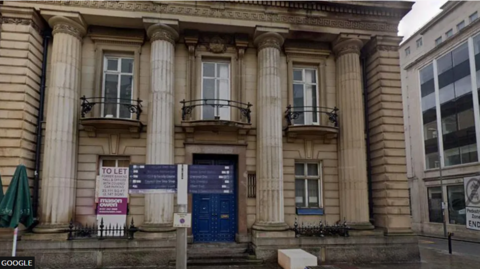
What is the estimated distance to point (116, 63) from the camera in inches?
543

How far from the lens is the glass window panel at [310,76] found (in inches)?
589

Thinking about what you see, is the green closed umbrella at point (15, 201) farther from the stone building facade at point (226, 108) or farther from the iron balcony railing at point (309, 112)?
the iron balcony railing at point (309, 112)

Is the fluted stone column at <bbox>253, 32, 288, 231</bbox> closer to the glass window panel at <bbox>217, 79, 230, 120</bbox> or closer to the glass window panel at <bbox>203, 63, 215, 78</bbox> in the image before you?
the glass window panel at <bbox>217, 79, 230, 120</bbox>

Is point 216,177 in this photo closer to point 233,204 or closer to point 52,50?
point 233,204

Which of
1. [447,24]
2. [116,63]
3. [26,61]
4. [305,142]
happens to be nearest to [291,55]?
[305,142]

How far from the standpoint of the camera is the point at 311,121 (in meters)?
14.6

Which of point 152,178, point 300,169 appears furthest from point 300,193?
point 152,178

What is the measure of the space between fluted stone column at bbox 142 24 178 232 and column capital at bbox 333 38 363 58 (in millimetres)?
6577

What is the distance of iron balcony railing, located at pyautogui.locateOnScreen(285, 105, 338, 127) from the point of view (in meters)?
14.1

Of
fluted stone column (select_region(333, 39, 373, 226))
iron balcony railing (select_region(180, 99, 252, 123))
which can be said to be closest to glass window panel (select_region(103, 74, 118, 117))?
iron balcony railing (select_region(180, 99, 252, 123))

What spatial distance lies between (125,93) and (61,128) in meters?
2.68

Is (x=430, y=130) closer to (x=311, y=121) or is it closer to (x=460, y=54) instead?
(x=460, y=54)

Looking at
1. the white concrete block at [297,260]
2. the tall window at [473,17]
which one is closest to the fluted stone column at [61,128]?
the white concrete block at [297,260]

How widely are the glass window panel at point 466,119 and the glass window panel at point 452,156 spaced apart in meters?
1.89
